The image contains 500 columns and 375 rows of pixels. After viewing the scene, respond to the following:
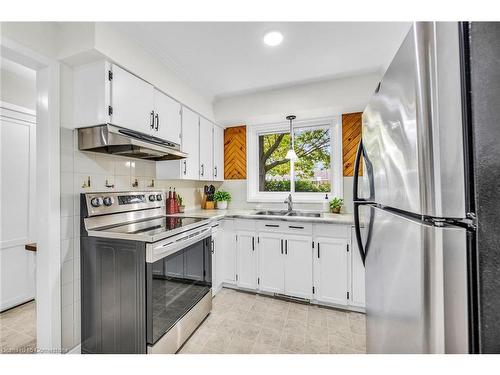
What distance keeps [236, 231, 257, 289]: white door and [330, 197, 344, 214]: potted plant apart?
3.45ft

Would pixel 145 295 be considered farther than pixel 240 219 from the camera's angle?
No

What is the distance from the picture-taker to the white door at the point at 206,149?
2.82 metres

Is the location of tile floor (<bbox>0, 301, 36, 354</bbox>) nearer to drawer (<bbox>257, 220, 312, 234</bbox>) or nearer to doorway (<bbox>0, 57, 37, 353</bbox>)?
doorway (<bbox>0, 57, 37, 353</bbox>)

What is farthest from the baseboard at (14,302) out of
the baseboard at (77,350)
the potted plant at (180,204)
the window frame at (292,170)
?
the window frame at (292,170)

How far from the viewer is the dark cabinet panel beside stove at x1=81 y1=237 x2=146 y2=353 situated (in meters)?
1.41

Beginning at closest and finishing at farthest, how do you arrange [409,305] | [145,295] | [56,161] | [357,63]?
[409,305], [145,295], [56,161], [357,63]

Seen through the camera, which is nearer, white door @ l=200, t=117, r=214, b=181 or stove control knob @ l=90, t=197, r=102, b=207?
stove control knob @ l=90, t=197, r=102, b=207

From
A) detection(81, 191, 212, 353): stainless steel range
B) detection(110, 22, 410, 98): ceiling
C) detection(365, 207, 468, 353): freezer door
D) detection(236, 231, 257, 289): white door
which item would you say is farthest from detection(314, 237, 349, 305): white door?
detection(110, 22, 410, 98): ceiling

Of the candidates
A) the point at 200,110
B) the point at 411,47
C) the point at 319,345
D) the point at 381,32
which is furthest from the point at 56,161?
the point at 381,32

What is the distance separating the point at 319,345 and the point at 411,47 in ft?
6.50

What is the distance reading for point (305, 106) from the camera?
258 centimetres

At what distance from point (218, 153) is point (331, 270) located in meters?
2.12

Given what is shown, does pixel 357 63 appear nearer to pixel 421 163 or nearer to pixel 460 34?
pixel 460 34

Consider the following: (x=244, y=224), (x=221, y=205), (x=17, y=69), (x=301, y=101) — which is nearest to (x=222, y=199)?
(x=221, y=205)
